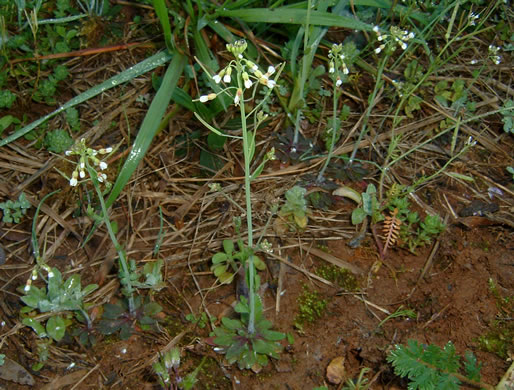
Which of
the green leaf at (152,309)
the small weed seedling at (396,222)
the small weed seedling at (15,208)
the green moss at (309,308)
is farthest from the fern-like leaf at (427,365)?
the small weed seedling at (15,208)

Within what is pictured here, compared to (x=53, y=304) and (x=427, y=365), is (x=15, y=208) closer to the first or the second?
(x=53, y=304)

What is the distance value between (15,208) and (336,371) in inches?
65.1

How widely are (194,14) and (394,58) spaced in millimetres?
1233

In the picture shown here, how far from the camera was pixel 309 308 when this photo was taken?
2156 mm

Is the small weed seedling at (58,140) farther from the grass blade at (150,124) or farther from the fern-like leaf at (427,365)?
the fern-like leaf at (427,365)

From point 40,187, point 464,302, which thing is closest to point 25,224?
point 40,187

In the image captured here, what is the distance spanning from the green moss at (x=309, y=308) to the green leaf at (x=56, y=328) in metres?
0.98

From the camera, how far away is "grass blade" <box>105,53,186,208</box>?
2.28 m

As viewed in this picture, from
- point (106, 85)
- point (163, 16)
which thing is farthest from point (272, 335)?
point (163, 16)

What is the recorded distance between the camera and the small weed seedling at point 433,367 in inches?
68.8

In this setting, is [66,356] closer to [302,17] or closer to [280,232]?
[280,232]

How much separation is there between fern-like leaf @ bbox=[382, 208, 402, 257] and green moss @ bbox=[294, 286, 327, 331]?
1.29 ft

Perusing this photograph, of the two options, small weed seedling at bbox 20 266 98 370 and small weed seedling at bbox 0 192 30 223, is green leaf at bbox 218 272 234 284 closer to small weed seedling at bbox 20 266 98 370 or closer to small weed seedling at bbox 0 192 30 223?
small weed seedling at bbox 20 266 98 370

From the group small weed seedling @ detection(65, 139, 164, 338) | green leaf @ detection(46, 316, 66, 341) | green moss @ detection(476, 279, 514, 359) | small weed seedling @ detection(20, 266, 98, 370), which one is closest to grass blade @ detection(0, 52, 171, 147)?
small weed seedling @ detection(65, 139, 164, 338)
